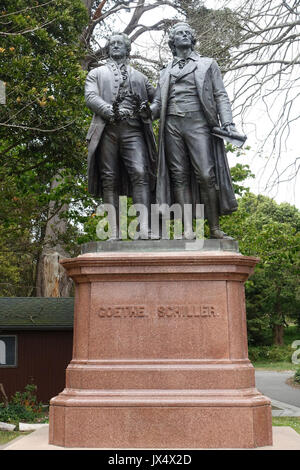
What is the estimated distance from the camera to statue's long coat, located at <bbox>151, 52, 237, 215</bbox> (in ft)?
23.5

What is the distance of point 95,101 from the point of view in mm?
7176

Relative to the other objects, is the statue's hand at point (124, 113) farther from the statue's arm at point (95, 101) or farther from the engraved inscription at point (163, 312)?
the engraved inscription at point (163, 312)

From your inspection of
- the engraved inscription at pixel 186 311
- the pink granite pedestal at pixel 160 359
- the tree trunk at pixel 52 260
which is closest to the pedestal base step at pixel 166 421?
the pink granite pedestal at pixel 160 359

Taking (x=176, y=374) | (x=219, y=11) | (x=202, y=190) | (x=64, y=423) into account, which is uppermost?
(x=219, y=11)

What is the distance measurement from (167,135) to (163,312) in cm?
222

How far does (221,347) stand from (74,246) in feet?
51.1

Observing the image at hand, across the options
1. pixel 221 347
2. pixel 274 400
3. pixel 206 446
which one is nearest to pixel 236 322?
pixel 221 347

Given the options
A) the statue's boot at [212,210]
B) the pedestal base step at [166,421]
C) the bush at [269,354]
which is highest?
the statue's boot at [212,210]

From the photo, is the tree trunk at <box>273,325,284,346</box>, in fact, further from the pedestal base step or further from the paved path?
the pedestal base step

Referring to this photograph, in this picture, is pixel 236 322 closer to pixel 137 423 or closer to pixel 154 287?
pixel 154 287

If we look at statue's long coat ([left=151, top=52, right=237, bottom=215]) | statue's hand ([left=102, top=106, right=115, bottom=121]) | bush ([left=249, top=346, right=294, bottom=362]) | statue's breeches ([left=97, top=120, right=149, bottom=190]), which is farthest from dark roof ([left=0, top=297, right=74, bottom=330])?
bush ([left=249, top=346, right=294, bottom=362])

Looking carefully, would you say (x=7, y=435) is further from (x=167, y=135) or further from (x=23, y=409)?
(x=167, y=135)

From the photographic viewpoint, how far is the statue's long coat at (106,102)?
286 inches

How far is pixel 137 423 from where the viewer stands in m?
5.87
